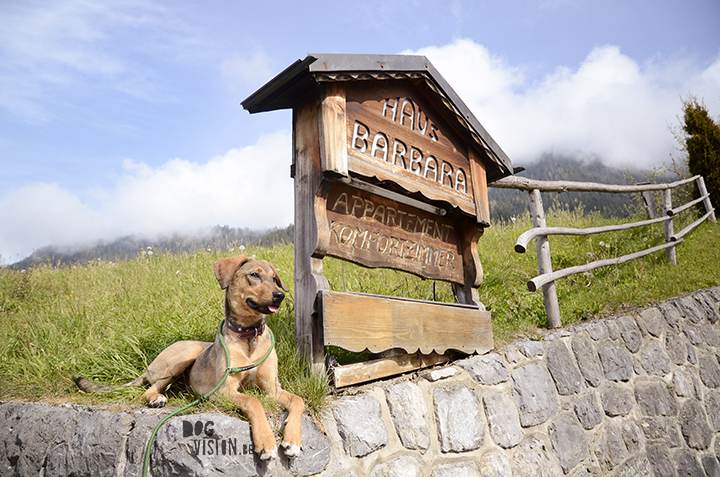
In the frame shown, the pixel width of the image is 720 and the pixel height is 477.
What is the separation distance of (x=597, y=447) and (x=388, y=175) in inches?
132

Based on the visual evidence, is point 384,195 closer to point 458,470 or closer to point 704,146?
point 458,470

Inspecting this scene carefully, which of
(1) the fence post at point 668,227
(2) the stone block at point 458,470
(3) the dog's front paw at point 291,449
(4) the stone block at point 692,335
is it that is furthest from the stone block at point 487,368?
(1) the fence post at point 668,227

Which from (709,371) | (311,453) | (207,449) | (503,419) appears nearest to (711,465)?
(709,371)

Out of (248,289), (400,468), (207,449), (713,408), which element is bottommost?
(713,408)

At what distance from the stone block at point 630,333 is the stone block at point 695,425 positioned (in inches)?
37.3

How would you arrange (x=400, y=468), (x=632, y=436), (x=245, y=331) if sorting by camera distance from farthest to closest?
(x=632, y=436) < (x=400, y=468) < (x=245, y=331)

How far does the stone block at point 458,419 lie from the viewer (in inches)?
125

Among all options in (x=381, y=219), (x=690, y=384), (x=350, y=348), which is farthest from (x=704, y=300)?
(x=350, y=348)

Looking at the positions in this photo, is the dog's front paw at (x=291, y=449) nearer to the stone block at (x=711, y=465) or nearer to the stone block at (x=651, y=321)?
the stone block at (x=651, y=321)

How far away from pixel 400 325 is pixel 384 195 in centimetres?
97

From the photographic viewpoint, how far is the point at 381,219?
3369 millimetres

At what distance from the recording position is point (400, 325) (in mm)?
3156

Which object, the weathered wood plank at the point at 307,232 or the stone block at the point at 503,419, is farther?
the stone block at the point at 503,419

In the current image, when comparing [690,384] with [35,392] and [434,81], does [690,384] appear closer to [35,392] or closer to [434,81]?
[434,81]
